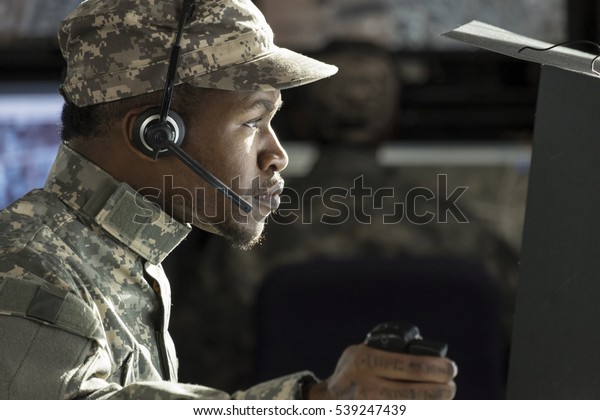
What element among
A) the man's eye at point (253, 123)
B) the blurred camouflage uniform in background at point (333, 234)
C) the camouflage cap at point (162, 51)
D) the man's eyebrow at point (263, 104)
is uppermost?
the camouflage cap at point (162, 51)

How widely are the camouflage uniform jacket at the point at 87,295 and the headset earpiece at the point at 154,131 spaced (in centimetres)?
6

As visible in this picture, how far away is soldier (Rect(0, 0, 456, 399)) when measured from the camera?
1422 millimetres

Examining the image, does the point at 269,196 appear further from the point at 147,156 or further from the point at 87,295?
the point at 87,295

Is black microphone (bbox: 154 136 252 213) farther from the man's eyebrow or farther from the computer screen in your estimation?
the computer screen

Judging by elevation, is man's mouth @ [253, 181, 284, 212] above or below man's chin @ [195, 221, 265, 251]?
above

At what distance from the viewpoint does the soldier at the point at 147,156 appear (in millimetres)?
1422

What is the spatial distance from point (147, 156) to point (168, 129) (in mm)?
46

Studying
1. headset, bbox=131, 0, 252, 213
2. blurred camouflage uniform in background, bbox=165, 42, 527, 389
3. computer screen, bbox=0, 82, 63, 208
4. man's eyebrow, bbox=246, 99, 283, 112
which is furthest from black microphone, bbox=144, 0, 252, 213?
computer screen, bbox=0, 82, 63, 208

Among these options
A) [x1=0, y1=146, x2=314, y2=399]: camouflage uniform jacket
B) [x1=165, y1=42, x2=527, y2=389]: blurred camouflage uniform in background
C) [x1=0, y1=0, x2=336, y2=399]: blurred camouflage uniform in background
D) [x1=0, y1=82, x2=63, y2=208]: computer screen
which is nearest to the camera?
[x1=0, y1=146, x2=314, y2=399]: camouflage uniform jacket

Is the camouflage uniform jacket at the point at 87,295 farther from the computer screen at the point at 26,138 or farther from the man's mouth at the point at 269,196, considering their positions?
the computer screen at the point at 26,138

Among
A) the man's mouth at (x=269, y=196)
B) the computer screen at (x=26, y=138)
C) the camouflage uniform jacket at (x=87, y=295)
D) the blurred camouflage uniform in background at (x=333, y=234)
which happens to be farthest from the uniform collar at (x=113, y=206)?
the computer screen at (x=26, y=138)

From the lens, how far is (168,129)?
146 centimetres

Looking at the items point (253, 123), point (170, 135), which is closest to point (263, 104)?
Answer: point (253, 123)

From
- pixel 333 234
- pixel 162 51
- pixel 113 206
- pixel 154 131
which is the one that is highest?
pixel 162 51
